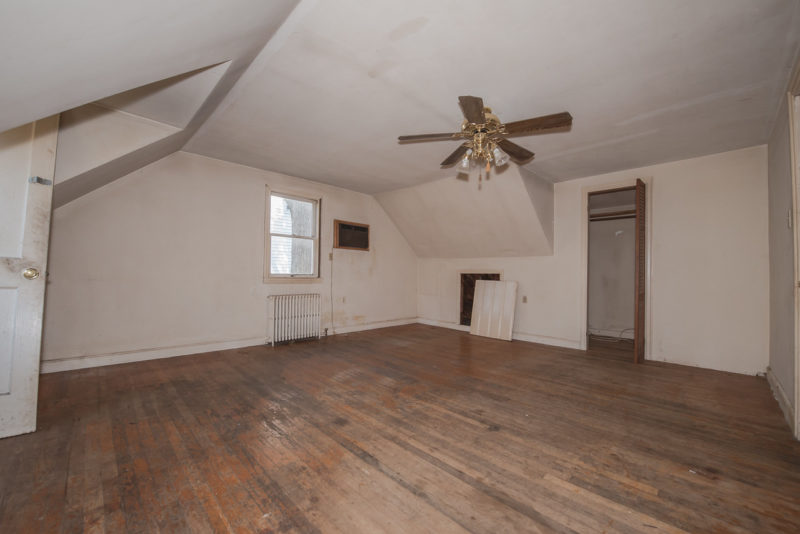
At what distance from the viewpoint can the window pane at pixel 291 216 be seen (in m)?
5.20

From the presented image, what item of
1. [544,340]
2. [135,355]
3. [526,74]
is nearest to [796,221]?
[526,74]

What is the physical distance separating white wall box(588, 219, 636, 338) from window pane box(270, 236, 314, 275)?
562 cm

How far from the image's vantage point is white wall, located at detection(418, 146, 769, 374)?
3.78 metres

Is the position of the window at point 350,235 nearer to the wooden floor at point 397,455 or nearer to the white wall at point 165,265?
the white wall at point 165,265

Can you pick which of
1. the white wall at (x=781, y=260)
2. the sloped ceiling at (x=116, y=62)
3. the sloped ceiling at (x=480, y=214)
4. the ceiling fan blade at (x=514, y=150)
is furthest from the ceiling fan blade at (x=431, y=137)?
the white wall at (x=781, y=260)

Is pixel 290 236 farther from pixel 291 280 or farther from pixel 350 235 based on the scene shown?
pixel 350 235

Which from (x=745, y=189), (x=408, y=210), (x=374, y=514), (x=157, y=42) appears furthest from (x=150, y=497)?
(x=745, y=189)

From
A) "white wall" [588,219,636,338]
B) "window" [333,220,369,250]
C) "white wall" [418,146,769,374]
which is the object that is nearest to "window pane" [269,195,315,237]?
"window" [333,220,369,250]

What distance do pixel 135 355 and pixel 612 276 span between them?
8.10m

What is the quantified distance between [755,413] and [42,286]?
5.80 metres

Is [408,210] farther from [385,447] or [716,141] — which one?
[385,447]

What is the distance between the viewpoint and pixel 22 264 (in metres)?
2.20

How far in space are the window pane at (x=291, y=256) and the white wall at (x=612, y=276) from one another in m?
5.62

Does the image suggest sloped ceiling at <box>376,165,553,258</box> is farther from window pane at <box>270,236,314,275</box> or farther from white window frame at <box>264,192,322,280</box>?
window pane at <box>270,236,314,275</box>
